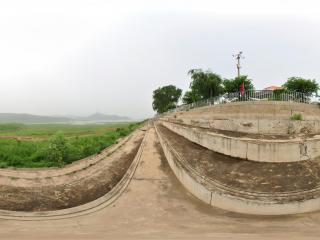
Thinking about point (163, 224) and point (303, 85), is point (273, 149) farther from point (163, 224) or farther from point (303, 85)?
point (303, 85)

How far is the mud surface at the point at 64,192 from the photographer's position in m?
11.2

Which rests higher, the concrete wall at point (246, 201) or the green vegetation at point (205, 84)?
the green vegetation at point (205, 84)

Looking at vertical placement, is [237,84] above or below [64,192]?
above

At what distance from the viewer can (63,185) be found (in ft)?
44.4

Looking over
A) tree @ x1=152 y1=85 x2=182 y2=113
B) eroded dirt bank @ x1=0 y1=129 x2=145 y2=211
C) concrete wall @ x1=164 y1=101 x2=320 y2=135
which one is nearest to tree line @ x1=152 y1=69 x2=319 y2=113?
tree @ x1=152 y1=85 x2=182 y2=113

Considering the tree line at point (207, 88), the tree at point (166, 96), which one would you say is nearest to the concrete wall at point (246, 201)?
the tree line at point (207, 88)

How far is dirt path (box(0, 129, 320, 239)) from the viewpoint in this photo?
8188mm

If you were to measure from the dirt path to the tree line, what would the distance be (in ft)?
75.9

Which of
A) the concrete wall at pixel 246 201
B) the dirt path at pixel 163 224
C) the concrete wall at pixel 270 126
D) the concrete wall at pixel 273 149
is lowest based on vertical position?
the dirt path at pixel 163 224

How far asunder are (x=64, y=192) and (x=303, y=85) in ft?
88.0

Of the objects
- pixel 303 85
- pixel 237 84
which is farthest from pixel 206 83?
pixel 303 85

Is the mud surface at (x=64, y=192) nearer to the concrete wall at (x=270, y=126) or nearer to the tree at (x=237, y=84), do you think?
the concrete wall at (x=270, y=126)

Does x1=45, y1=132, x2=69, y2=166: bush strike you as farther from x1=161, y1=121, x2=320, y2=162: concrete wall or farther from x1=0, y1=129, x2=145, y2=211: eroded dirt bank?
x1=161, y1=121, x2=320, y2=162: concrete wall

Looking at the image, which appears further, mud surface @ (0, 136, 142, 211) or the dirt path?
mud surface @ (0, 136, 142, 211)
